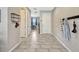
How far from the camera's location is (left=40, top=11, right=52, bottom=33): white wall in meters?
9.04

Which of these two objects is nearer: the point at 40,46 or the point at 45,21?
the point at 40,46

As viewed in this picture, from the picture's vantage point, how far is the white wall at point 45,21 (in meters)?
9.04

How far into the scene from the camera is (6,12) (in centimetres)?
305

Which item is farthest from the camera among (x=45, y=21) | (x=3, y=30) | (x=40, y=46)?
(x=45, y=21)

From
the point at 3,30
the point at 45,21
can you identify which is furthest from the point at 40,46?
the point at 45,21

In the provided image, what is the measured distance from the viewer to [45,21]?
9.03m

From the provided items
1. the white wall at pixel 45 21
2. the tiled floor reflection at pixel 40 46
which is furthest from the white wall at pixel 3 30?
the white wall at pixel 45 21

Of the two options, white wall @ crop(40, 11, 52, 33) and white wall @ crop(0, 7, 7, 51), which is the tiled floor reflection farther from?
white wall @ crop(40, 11, 52, 33)

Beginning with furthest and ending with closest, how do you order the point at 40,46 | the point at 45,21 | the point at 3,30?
the point at 45,21 < the point at 40,46 < the point at 3,30

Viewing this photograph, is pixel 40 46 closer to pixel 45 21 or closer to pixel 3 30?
pixel 3 30

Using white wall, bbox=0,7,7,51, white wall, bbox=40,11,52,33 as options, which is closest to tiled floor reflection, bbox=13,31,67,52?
white wall, bbox=0,7,7,51
